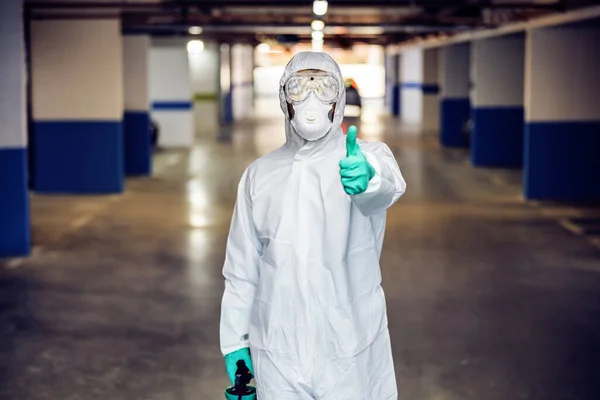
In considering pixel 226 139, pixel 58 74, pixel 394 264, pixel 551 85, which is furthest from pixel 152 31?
pixel 226 139

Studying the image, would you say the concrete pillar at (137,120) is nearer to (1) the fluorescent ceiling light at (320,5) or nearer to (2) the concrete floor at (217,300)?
(2) the concrete floor at (217,300)

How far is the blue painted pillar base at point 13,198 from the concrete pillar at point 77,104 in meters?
3.99

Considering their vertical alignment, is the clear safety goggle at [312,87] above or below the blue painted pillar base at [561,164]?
above

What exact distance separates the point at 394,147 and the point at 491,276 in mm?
12802

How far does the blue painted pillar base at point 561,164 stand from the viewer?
41.9 ft

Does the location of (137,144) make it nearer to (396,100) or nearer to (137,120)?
(137,120)

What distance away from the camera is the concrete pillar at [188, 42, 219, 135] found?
27.2 m

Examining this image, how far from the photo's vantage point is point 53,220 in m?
11.3

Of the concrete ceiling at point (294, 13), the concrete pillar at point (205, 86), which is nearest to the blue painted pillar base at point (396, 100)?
the concrete pillar at point (205, 86)

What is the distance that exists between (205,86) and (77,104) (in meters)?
14.4

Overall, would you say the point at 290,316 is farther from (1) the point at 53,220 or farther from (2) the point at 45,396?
(1) the point at 53,220

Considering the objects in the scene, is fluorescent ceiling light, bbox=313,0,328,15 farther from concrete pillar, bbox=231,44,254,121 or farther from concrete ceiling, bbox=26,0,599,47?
concrete pillar, bbox=231,44,254,121

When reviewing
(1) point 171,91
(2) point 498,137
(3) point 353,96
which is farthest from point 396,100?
(2) point 498,137

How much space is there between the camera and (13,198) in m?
9.02
